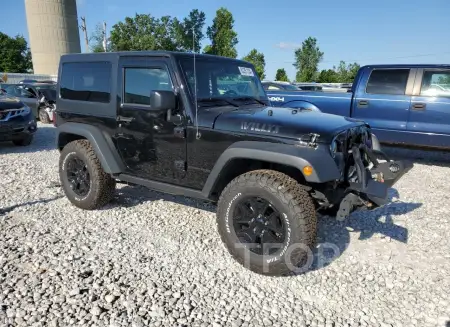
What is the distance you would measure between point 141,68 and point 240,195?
67.3 inches

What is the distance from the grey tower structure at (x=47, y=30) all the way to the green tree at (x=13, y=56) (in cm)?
909

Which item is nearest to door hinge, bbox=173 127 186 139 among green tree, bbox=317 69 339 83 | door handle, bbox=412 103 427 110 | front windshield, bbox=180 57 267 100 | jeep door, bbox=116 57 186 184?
jeep door, bbox=116 57 186 184

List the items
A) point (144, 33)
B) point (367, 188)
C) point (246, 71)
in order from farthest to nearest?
point (144, 33) < point (246, 71) < point (367, 188)

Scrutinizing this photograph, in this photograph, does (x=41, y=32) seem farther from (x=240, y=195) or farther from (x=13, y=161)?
(x=240, y=195)

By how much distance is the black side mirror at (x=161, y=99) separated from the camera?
3.03 metres

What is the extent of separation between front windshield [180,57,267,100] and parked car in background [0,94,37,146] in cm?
598

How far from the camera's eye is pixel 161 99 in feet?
9.96

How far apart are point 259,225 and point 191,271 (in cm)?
71

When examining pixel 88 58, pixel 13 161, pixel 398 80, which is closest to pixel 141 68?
pixel 88 58

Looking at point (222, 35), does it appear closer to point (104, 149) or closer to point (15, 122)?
point (15, 122)

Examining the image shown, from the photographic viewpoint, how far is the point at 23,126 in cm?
784

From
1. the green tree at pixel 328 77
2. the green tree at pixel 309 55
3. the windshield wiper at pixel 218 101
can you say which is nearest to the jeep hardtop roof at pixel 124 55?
the windshield wiper at pixel 218 101

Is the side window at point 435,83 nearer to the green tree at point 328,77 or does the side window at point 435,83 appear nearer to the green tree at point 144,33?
Answer: the green tree at point 328,77

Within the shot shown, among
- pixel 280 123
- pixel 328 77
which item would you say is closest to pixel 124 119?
pixel 280 123
